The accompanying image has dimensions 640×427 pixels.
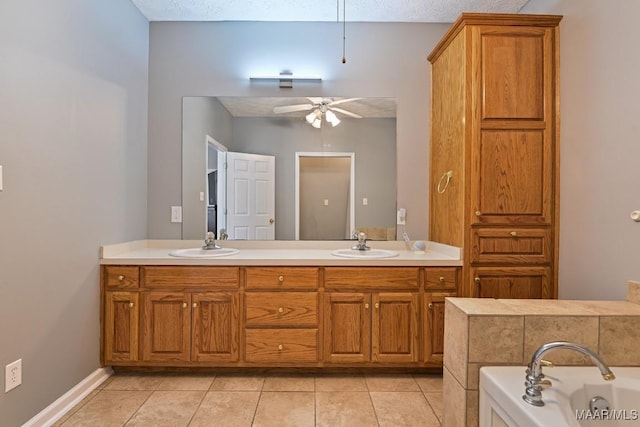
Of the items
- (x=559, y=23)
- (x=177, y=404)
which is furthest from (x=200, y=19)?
(x=177, y=404)

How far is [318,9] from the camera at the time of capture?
271 cm

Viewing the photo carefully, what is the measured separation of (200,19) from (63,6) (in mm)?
1092

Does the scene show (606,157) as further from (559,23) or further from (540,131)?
(559,23)

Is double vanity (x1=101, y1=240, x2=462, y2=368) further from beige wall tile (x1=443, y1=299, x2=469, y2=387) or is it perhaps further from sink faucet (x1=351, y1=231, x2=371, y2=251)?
beige wall tile (x1=443, y1=299, x2=469, y2=387)

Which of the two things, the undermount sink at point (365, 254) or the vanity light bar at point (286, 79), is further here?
the vanity light bar at point (286, 79)

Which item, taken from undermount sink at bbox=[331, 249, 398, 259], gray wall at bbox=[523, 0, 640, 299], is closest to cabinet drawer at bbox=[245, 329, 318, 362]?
undermount sink at bbox=[331, 249, 398, 259]

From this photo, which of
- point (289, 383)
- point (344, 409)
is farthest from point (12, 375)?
point (344, 409)

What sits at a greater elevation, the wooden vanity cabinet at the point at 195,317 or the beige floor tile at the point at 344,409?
the wooden vanity cabinet at the point at 195,317

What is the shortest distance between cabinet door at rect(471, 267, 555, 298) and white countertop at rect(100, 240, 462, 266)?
174mm

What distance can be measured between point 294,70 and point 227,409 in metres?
2.44

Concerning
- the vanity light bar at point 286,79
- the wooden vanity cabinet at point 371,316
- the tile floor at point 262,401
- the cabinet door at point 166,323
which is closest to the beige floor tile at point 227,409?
the tile floor at point 262,401

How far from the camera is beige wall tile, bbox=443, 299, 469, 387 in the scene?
59.7 inches

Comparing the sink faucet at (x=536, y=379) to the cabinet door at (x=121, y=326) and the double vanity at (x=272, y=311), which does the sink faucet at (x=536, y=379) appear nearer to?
the double vanity at (x=272, y=311)

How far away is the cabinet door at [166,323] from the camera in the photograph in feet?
7.71
